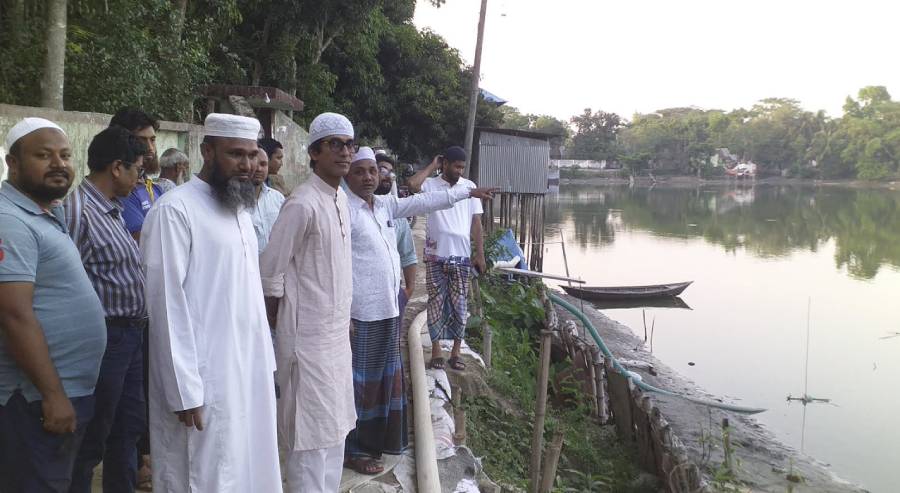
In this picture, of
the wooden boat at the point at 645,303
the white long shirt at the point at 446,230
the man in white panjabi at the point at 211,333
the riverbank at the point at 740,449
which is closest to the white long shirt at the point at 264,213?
the man in white panjabi at the point at 211,333

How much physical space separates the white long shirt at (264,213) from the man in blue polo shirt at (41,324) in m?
1.63

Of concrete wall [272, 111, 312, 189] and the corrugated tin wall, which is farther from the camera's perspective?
the corrugated tin wall

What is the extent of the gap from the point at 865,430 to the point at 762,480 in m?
4.10

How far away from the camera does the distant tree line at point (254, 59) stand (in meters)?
7.24

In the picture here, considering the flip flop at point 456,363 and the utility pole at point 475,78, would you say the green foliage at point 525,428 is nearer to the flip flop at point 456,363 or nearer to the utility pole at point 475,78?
the flip flop at point 456,363

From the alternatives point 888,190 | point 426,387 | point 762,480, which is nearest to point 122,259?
point 426,387

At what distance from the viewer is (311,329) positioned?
2.99 m

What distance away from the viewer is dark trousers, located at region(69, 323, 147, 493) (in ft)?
8.14

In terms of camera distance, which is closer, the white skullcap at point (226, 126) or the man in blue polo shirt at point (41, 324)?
the man in blue polo shirt at point (41, 324)

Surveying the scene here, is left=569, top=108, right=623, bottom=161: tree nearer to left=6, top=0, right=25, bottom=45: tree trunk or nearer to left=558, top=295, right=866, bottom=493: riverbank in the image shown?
left=558, top=295, right=866, bottom=493: riverbank

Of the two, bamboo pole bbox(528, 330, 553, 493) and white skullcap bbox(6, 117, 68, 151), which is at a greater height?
white skullcap bbox(6, 117, 68, 151)

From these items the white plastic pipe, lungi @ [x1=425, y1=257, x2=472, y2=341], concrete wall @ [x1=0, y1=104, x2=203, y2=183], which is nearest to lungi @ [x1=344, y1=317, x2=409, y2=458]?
the white plastic pipe

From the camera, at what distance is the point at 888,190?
63.2 m

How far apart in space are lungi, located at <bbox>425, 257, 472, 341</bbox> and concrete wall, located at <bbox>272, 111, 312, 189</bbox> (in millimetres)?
6955
